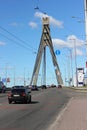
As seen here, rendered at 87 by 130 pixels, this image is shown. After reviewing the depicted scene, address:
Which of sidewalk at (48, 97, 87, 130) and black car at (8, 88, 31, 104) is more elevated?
black car at (8, 88, 31, 104)

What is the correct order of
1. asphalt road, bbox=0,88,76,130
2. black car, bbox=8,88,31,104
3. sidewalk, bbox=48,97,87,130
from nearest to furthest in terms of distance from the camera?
1. sidewalk, bbox=48,97,87,130
2. asphalt road, bbox=0,88,76,130
3. black car, bbox=8,88,31,104

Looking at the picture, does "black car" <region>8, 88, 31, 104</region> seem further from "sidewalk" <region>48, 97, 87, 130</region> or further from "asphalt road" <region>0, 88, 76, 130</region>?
"sidewalk" <region>48, 97, 87, 130</region>

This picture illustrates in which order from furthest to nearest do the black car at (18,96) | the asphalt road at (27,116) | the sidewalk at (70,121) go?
1. the black car at (18,96)
2. the asphalt road at (27,116)
3. the sidewalk at (70,121)

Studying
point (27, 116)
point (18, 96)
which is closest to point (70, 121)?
point (27, 116)

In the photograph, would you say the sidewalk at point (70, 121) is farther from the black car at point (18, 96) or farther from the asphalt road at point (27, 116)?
the black car at point (18, 96)

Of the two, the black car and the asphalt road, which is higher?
the black car

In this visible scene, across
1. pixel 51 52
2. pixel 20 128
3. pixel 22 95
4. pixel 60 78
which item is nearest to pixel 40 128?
pixel 20 128

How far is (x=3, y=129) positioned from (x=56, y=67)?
127 m

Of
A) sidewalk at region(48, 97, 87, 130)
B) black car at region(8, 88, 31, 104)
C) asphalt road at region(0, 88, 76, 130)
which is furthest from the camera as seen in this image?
black car at region(8, 88, 31, 104)

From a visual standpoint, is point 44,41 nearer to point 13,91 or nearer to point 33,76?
point 33,76

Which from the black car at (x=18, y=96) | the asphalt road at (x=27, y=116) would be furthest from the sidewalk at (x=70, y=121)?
the black car at (x=18, y=96)

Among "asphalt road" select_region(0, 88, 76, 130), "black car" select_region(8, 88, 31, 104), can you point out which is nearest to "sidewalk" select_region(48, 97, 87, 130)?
"asphalt road" select_region(0, 88, 76, 130)

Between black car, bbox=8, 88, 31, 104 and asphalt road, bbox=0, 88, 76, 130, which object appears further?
black car, bbox=8, 88, 31, 104

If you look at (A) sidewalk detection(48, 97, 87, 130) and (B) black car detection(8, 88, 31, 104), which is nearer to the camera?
(A) sidewalk detection(48, 97, 87, 130)
